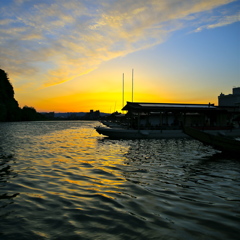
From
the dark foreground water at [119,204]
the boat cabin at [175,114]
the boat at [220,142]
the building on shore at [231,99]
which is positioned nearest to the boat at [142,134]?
the boat cabin at [175,114]

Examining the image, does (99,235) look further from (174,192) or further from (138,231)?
(174,192)

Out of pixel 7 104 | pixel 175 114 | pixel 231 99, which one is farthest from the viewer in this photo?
pixel 7 104

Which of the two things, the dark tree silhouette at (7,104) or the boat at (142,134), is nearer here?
the boat at (142,134)

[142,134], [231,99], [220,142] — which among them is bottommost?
[142,134]

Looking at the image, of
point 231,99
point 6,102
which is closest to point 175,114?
point 231,99

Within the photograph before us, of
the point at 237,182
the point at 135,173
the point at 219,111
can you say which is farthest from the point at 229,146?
the point at 219,111

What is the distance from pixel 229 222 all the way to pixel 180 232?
5.26 feet

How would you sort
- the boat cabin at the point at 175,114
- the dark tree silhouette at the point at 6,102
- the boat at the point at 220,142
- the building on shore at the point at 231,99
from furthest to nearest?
the dark tree silhouette at the point at 6,102
the building on shore at the point at 231,99
the boat cabin at the point at 175,114
the boat at the point at 220,142

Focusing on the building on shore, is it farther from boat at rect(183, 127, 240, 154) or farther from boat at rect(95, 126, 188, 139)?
boat at rect(183, 127, 240, 154)

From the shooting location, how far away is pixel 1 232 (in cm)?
529

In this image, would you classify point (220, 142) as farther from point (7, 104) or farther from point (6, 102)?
point (6, 102)

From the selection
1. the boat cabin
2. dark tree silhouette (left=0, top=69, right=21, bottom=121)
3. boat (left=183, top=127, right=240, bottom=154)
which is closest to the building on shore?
the boat cabin

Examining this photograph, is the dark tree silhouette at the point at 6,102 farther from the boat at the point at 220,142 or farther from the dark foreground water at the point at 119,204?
the dark foreground water at the point at 119,204

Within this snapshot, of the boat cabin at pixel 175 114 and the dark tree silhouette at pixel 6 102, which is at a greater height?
the dark tree silhouette at pixel 6 102
